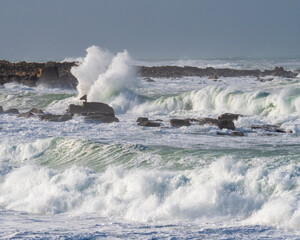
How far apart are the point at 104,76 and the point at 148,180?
2039 centimetres

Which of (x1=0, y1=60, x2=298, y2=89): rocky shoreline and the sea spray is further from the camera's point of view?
(x1=0, y1=60, x2=298, y2=89): rocky shoreline

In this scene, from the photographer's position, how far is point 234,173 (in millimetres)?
11258

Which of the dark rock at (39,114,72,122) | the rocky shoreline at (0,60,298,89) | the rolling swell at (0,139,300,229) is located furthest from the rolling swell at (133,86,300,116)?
the rocky shoreline at (0,60,298,89)

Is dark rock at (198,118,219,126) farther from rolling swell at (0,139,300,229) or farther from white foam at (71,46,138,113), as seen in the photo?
white foam at (71,46,138,113)

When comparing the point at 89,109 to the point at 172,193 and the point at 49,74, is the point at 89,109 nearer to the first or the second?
the point at 172,193

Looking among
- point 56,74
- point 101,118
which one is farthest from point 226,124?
point 56,74

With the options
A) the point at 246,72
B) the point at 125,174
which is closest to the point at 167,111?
the point at 125,174

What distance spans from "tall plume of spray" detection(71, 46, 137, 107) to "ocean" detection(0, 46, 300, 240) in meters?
8.45

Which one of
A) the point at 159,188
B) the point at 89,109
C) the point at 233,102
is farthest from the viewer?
the point at 233,102

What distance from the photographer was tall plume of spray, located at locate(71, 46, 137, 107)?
98.8 ft

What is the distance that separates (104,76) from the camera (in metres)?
31.5

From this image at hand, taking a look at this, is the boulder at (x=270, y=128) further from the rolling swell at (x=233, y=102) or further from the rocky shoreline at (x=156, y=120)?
the rolling swell at (x=233, y=102)

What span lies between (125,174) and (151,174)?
81 centimetres

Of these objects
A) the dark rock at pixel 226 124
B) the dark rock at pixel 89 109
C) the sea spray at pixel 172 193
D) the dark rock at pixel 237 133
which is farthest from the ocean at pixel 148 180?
the dark rock at pixel 89 109
